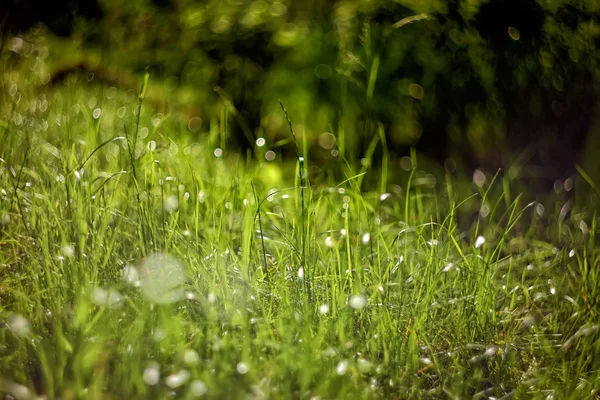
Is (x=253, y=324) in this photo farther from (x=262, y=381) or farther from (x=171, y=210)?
(x=171, y=210)

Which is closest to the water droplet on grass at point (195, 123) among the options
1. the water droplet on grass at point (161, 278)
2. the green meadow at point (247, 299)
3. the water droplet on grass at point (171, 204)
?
the green meadow at point (247, 299)

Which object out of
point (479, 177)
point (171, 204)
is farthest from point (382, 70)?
point (171, 204)

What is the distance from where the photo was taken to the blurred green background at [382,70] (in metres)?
3.01

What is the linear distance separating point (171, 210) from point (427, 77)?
1903mm

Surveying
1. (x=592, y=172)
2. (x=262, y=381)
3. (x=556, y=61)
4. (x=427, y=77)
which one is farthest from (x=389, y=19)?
(x=262, y=381)

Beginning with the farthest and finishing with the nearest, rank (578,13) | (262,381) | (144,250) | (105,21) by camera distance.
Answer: (105,21) < (578,13) < (144,250) < (262,381)

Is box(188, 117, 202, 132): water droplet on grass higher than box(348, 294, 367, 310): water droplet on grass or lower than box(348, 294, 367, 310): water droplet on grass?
lower

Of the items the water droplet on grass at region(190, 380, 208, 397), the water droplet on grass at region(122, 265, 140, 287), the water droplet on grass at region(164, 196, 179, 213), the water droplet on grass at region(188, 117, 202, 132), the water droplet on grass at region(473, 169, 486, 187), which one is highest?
the water droplet on grass at region(164, 196, 179, 213)

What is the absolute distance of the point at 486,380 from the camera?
1.58 metres

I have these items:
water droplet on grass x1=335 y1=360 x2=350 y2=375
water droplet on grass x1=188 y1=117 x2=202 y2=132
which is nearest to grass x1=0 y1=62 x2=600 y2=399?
water droplet on grass x1=335 y1=360 x2=350 y2=375

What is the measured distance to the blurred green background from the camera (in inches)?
119

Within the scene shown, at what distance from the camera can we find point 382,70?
325 centimetres

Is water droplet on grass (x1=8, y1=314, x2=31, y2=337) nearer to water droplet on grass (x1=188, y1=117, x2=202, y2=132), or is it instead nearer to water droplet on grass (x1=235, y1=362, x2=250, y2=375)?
water droplet on grass (x1=235, y1=362, x2=250, y2=375)

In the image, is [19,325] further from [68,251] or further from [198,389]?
[198,389]
